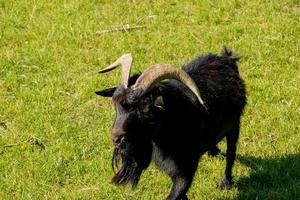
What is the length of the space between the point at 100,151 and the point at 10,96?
6.66 feet

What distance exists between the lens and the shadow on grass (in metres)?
7.23

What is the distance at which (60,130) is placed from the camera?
335 inches

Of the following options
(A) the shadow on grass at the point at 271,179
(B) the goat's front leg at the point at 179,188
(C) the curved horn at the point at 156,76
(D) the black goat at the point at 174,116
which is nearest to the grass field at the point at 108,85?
(A) the shadow on grass at the point at 271,179

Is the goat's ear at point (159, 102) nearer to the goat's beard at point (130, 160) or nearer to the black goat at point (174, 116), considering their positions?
the black goat at point (174, 116)

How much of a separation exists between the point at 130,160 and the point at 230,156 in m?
1.72

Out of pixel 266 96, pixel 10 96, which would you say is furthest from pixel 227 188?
pixel 10 96

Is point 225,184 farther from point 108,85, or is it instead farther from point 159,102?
point 108,85

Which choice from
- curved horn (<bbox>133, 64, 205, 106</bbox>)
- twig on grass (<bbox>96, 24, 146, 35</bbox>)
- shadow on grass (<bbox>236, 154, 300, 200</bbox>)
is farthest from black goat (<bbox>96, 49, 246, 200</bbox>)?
twig on grass (<bbox>96, 24, 146, 35</bbox>)

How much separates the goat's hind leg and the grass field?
95mm

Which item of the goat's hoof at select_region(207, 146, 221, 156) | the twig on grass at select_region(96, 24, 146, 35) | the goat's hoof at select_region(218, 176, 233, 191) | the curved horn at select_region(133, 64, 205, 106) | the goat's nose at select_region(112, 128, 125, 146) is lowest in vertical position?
the twig on grass at select_region(96, 24, 146, 35)

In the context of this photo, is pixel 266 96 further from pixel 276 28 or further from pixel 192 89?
pixel 192 89

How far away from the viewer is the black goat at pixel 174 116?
5984 millimetres

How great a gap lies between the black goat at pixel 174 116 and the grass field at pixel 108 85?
2.31ft

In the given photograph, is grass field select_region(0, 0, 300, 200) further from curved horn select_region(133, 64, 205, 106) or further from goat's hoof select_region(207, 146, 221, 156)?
curved horn select_region(133, 64, 205, 106)
